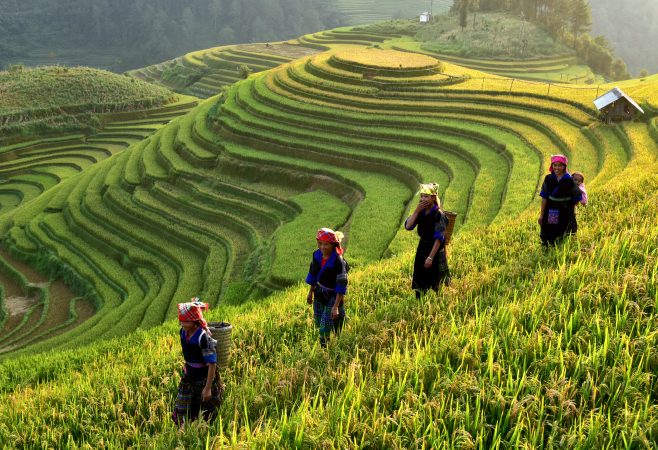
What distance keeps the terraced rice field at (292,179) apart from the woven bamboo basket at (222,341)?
7.95 m

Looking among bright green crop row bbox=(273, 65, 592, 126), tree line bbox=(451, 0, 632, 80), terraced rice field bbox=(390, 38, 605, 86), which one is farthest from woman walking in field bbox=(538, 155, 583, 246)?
tree line bbox=(451, 0, 632, 80)

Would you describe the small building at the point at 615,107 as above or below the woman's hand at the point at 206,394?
above

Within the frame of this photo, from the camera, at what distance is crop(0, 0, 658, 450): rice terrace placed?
336 centimetres

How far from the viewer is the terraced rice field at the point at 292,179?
1418cm

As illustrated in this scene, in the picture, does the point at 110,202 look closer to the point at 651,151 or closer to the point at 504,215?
the point at 504,215

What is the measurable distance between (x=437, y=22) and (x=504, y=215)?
5776 cm

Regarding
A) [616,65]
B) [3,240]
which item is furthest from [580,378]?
[616,65]

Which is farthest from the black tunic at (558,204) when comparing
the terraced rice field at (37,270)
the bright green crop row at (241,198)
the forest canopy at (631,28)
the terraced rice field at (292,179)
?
the forest canopy at (631,28)

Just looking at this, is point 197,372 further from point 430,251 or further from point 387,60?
point 387,60

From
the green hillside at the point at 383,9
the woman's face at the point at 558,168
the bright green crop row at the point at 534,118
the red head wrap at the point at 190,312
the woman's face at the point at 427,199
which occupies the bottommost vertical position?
the red head wrap at the point at 190,312

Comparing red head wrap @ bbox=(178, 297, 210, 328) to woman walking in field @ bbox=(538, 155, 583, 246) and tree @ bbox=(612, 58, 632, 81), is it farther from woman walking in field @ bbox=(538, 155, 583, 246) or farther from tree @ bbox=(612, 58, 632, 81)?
tree @ bbox=(612, 58, 632, 81)

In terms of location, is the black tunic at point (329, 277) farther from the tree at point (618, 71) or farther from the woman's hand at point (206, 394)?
the tree at point (618, 71)

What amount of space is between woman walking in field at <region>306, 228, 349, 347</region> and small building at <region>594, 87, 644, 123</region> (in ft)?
50.0

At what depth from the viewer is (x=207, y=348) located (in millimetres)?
4043
